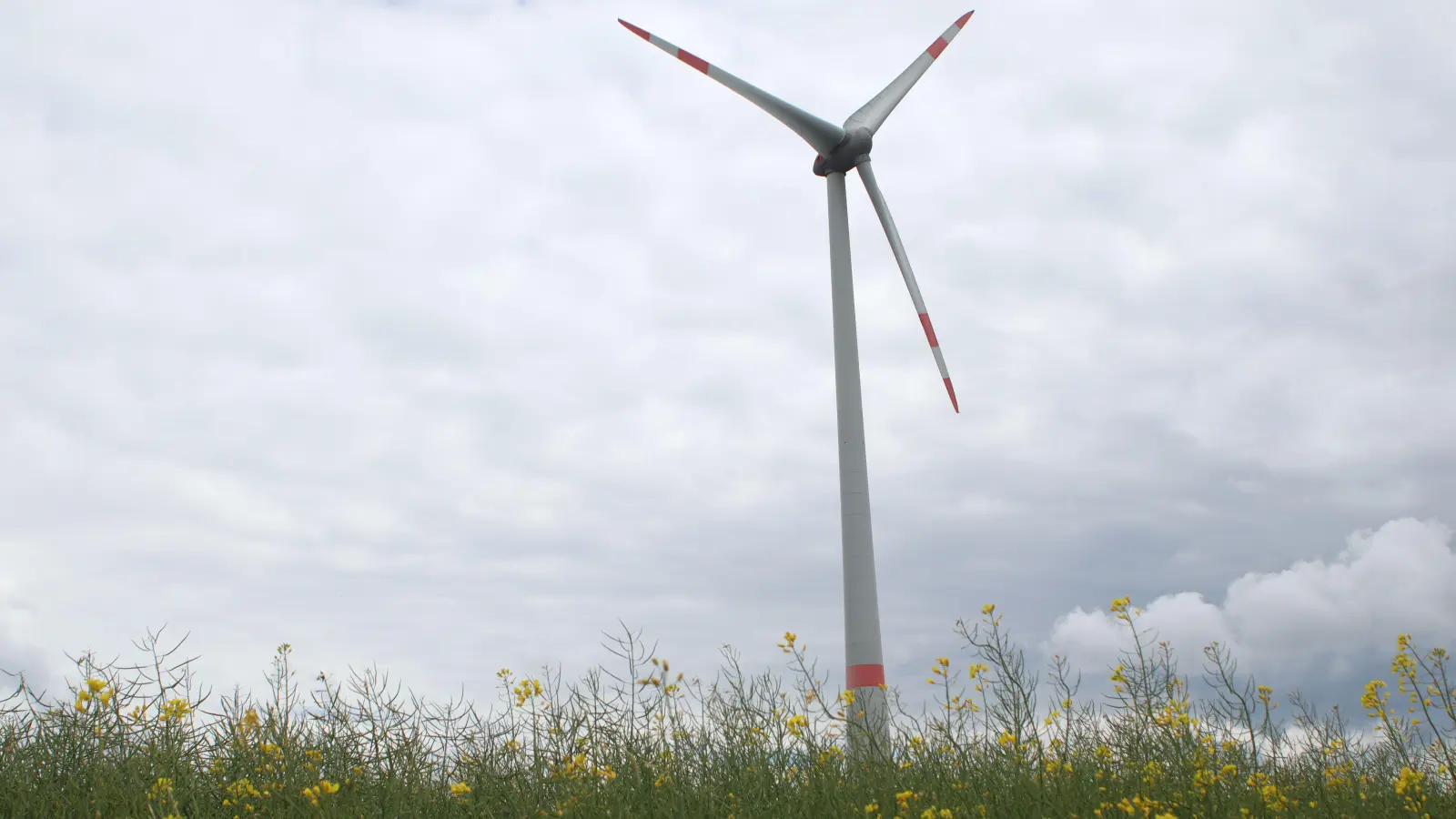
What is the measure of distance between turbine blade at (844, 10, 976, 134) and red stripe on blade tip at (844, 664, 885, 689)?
1315 centimetres

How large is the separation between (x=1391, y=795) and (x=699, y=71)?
21.5m

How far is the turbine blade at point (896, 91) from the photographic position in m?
27.3

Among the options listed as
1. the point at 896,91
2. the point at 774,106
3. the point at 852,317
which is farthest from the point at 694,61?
the point at 852,317

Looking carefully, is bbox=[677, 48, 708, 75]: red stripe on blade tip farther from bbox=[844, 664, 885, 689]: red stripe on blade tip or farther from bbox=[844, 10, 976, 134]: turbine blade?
bbox=[844, 664, 885, 689]: red stripe on blade tip

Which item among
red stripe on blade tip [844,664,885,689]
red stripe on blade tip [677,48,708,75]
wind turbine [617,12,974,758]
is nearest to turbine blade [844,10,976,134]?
wind turbine [617,12,974,758]

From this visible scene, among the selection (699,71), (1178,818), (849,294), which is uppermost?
(699,71)

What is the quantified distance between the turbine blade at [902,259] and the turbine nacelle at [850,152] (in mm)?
205

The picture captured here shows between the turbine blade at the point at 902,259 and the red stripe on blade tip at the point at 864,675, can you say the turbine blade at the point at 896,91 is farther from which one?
the red stripe on blade tip at the point at 864,675

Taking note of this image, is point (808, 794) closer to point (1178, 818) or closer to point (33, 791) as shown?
point (1178, 818)

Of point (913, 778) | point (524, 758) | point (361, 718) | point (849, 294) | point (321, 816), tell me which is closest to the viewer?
point (321, 816)

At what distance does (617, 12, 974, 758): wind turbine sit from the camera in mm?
20453

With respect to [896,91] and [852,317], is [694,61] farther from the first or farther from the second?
[852,317]

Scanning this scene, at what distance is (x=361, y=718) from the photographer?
432 inches

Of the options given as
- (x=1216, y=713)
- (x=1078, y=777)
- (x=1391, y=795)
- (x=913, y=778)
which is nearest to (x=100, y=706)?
(x=913, y=778)
